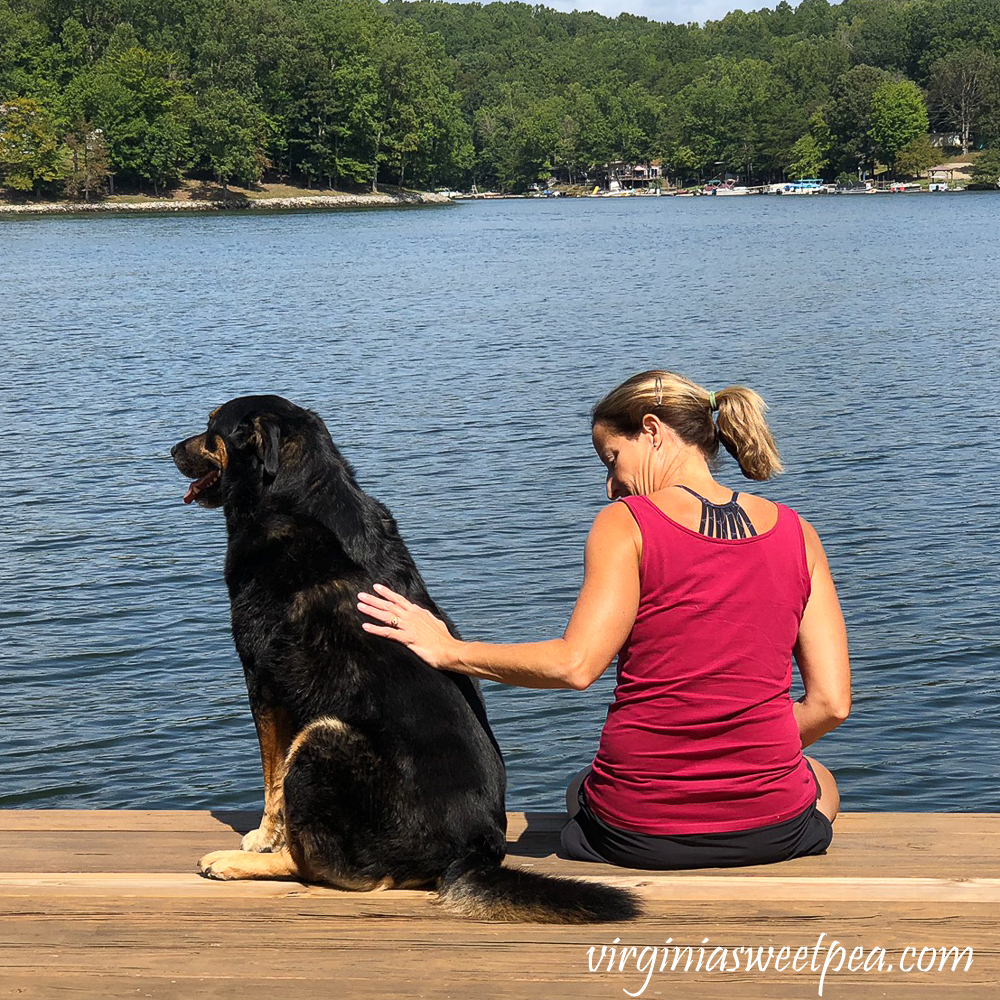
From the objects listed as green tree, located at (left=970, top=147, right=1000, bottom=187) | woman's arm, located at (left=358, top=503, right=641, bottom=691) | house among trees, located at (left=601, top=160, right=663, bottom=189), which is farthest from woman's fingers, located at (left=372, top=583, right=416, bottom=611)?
house among trees, located at (left=601, top=160, right=663, bottom=189)

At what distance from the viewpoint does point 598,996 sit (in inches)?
120

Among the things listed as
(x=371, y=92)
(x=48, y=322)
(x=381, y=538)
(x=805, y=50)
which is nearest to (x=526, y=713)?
(x=381, y=538)

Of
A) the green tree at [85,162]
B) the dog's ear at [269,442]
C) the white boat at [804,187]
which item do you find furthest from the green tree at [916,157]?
the dog's ear at [269,442]

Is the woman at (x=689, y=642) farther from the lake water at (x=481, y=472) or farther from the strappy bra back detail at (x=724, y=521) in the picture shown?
the lake water at (x=481, y=472)

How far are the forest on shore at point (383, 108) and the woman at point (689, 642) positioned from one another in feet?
393

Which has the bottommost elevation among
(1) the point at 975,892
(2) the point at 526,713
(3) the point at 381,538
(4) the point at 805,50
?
(2) the point at 526,713

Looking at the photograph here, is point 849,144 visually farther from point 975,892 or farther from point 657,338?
point 975,892

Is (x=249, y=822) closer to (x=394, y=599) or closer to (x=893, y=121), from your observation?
(x=394, y=599)

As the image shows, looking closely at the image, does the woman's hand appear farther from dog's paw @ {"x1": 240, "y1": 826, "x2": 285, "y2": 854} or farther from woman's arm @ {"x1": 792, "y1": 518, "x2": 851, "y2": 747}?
woman's arm @ {"x1": 792, "y1": 518, "x2": 851, "y2": 747}

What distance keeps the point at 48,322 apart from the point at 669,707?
34.3m

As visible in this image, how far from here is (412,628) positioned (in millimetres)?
3818

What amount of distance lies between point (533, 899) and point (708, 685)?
0.74m

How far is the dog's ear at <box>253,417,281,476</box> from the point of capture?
439 centimetres

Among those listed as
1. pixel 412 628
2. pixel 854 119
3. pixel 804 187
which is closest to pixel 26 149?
pixel 804 187
